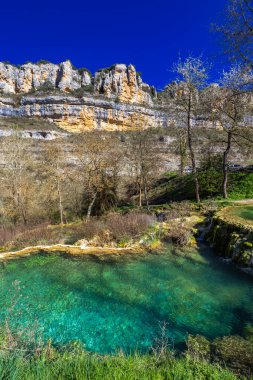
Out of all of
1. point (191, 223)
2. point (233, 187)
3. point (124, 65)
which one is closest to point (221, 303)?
point (191, 223)

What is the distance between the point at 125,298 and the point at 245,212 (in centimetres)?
900

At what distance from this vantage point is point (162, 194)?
26.6 m

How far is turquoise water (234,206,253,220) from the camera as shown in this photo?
12.5 meters

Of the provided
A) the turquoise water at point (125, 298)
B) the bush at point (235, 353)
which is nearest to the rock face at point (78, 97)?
the turquoise water at point (125, 298)

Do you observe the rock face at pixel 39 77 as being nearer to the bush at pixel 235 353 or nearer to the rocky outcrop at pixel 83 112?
the rocky outcrop at pixel 83 112

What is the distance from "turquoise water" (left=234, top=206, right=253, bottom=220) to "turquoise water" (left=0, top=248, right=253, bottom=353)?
3181 millimetres

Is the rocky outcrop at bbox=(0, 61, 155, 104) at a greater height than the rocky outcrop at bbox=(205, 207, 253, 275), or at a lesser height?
greater

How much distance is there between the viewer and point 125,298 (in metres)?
7.91

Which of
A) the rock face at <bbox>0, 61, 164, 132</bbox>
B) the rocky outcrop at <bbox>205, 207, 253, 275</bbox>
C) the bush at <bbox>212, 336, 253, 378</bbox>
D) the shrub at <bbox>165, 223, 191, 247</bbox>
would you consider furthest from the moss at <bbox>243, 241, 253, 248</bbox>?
the rock face at <bbox>0, 61, 164, 132</bbox>

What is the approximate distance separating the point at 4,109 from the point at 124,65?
50.3 metres

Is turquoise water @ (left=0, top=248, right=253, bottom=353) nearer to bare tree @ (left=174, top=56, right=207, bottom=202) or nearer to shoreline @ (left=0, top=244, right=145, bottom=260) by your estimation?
shoreline @ (left=0, top=244, right=145, bottom=260)

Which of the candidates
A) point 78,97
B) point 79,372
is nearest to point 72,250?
point 79,372

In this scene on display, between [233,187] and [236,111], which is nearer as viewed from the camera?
[236,111]

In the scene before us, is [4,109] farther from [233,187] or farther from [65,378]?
[65,378]
